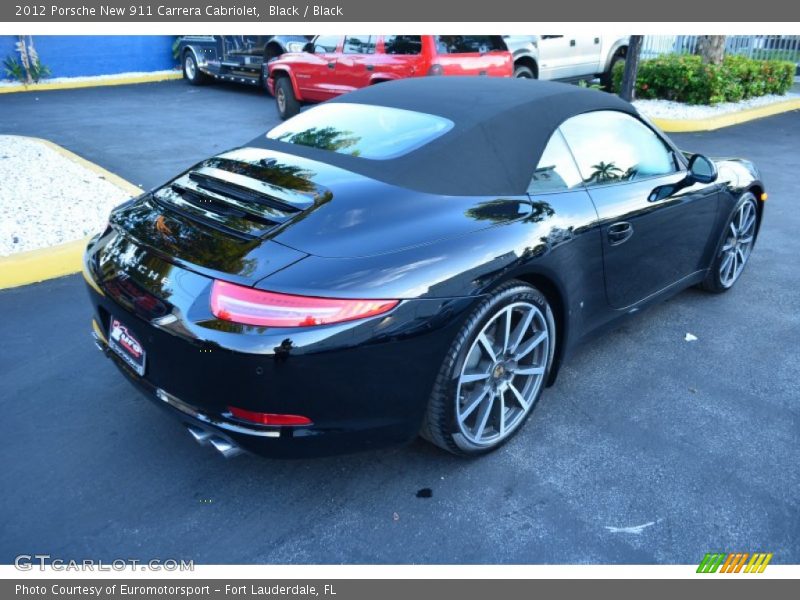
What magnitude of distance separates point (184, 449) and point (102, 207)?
371 cm

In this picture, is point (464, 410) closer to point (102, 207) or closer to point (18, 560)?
point (18, 560)

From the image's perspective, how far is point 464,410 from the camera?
2.76 m

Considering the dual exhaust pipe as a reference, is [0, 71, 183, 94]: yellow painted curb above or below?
below

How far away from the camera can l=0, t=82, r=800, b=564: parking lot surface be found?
2.47 metres

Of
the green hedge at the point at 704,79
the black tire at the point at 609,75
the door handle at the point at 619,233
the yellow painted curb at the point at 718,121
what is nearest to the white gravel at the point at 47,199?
the door handle at the point at 619,233

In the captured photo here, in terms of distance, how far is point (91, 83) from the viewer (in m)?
15.6

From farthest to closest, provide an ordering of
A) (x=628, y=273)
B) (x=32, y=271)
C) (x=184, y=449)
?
(x=32, y=271)
(x=628, y=273)
(x=184, y=449)

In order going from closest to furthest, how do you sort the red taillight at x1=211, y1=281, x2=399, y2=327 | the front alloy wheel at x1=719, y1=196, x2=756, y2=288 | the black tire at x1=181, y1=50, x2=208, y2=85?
the red taillight at x1=211, y1=281, x2=399, y2=327 → the front alloy wheel at x1=719, y1=196, x2=756, y2=288 → the black tire at x1=181, y1=50, x2=208, y2=85

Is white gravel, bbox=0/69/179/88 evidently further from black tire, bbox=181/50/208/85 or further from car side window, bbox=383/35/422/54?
car side window, bbox=383/35/422/54

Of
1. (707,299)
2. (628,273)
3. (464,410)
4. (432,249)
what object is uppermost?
(432,249)

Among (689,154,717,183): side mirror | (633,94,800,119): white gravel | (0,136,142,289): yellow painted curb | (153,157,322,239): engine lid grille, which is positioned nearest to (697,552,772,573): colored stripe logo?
(153,157,322,239): engine lid grille

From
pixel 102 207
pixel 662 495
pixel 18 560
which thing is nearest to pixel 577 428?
pixel 662 495

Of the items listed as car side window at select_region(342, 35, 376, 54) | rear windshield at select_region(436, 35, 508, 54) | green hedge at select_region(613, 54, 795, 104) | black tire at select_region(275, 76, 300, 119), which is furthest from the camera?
green hedge at select_region(613, 54, 795, 104)
